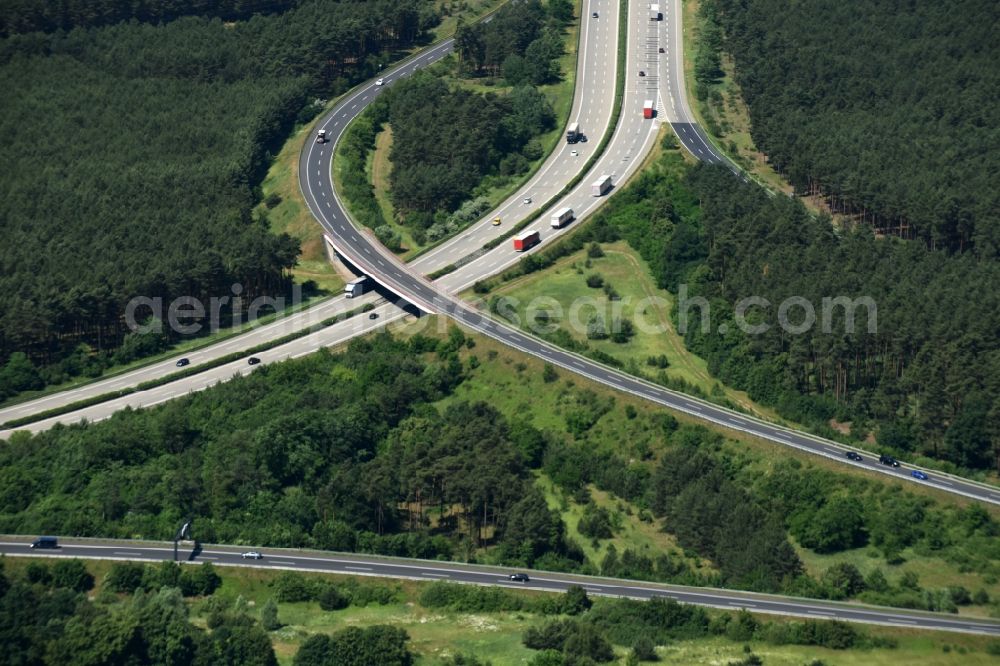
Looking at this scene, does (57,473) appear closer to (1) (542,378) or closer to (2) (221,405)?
(2) (221,405)

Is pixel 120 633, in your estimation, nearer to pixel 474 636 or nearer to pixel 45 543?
pixel 45 543

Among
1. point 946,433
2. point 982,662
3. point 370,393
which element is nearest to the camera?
point 982,662

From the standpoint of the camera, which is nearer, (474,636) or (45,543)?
(474,636)

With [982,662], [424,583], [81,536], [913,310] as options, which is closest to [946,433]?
[913,310]

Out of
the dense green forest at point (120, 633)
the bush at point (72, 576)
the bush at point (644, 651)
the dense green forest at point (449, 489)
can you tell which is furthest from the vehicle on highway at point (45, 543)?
the bush at point (644, 651)

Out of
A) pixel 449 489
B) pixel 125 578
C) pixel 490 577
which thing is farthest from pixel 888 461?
pixel 125 578

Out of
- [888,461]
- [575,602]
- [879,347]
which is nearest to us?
[575,602]

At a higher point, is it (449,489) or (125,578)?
(449,489)
